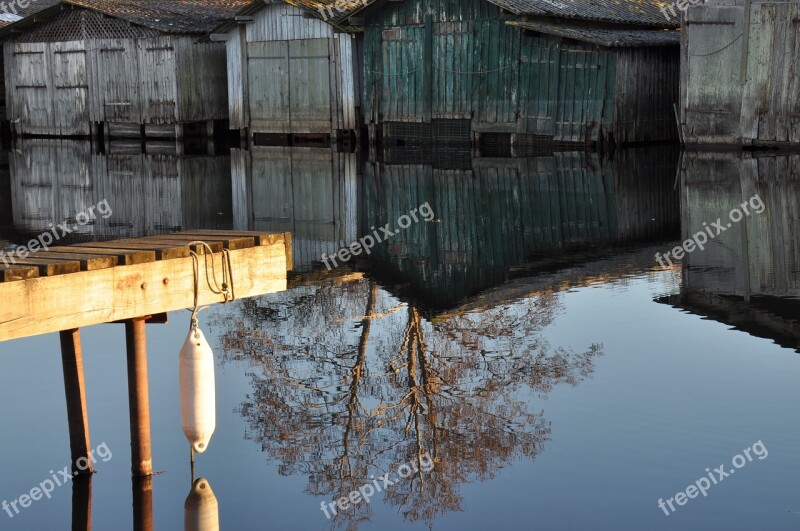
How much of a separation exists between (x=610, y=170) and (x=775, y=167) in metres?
3.31

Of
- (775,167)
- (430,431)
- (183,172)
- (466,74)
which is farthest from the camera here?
(466,74)

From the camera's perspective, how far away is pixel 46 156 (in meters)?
35.8

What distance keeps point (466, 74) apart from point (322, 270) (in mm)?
20331

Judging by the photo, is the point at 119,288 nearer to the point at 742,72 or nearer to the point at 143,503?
the point at 143,503

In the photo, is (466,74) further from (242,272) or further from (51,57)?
(242,272)

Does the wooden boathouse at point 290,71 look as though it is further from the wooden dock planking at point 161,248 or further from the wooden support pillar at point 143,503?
the wooden support pillar at point 143,503

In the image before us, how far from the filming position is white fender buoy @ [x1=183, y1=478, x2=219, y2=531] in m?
7.34

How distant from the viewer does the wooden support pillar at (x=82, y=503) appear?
24.3ft

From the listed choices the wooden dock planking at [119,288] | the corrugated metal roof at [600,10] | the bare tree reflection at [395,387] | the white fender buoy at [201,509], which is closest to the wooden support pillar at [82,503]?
the white fender buoy at [201,509]

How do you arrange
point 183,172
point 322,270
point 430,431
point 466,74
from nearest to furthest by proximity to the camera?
point 430,431 → point 322,270 → point 183,172 → point 466,74

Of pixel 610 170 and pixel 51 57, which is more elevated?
pixel 51 57

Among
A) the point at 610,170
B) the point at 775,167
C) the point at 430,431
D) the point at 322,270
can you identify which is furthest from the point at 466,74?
the point at 430,431

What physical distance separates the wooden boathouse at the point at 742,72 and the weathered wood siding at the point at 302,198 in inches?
327

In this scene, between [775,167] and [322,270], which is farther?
[775,167]
